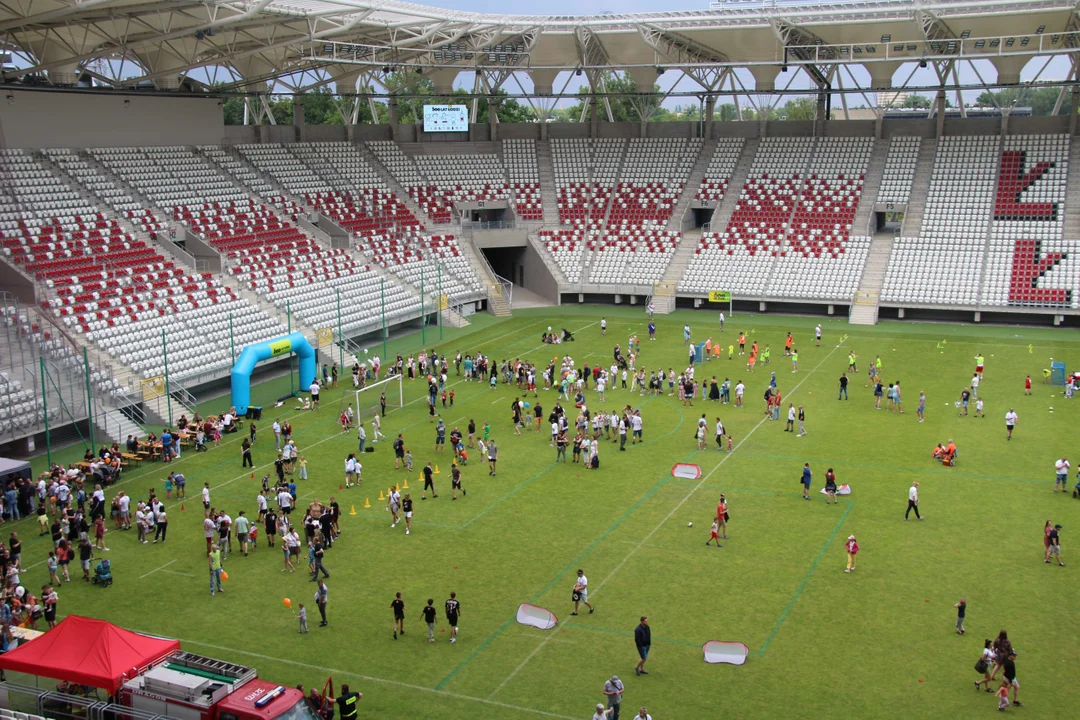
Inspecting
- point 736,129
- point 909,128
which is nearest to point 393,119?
point 736,129

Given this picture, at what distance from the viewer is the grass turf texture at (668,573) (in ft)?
64.0

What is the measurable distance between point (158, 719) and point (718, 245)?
1924 inches

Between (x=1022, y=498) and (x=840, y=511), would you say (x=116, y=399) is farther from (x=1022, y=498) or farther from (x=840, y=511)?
(x=1022, y=498)

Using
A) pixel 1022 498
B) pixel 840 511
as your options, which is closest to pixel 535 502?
pixel 840 511

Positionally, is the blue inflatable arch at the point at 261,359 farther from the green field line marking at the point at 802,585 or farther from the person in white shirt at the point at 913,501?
the person in white shirt at the point at 913,501

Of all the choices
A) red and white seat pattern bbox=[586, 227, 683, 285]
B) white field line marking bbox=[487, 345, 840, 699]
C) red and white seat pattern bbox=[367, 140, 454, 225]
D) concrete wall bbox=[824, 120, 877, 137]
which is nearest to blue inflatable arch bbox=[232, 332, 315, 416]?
white field line marking bbox=[487, 345, 840, 699]

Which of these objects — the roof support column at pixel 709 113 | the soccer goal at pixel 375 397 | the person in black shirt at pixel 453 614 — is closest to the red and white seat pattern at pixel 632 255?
the roof support column at pixel 709 113

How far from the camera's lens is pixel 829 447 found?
33.5 meters

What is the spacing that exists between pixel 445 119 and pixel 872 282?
29.2 meters

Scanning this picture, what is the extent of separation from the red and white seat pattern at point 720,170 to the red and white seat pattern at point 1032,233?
15529 mm

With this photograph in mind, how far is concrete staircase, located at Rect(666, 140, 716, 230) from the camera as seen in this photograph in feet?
209

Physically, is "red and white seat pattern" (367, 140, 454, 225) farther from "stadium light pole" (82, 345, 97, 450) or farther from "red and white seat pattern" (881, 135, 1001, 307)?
"stadium light pole" (82, 345, 97, 450)

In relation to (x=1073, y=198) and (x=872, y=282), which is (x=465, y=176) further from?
(x=1073, y=198)

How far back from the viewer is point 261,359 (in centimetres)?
3919
